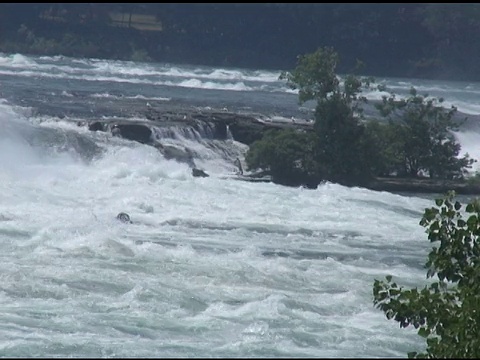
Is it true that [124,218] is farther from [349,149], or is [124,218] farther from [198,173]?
[349,149]

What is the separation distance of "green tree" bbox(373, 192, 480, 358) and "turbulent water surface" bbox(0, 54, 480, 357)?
2.65 m

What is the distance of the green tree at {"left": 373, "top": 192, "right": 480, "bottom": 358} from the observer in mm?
8180

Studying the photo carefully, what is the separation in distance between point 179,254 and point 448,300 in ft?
27.2

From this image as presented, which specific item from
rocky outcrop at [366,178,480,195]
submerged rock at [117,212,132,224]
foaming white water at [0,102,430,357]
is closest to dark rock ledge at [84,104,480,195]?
rocky outcrop at [366,178,480,195]

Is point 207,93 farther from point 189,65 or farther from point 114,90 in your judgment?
point 189,65

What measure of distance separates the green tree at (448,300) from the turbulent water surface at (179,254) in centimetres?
265

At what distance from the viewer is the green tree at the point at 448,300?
8180mm

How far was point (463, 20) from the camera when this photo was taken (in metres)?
81.7

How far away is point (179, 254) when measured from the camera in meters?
17.0

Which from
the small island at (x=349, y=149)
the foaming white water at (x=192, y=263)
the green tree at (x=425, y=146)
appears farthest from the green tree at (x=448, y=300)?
the green tree at (x=425, y=146)

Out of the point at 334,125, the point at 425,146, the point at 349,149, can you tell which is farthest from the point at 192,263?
the point at 425,146

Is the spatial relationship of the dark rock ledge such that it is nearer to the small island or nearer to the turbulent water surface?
the small island

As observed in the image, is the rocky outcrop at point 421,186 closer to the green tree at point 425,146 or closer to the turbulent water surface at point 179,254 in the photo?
the green tree at point 425,146

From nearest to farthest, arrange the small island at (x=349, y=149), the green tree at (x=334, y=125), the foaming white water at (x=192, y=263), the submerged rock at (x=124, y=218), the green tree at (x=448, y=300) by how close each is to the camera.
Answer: the green tree at (x=448, y=300)
the foaming white water at (x=192, y=263)
the submerged rock at (x=124, y=218)
the small island at (x=349, y=149)
the green tree at (x=334, y=125)
